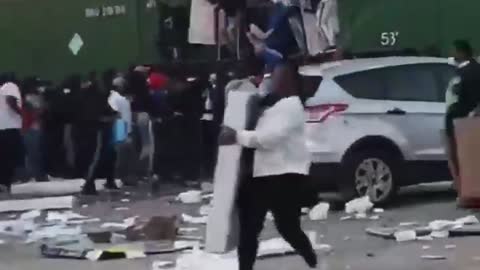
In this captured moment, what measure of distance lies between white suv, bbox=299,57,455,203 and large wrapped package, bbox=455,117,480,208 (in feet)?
8.58

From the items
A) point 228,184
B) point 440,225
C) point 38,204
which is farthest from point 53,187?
point 228,184

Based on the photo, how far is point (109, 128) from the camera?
19.8 m

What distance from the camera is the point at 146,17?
2297 cm

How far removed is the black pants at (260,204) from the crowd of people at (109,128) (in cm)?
960

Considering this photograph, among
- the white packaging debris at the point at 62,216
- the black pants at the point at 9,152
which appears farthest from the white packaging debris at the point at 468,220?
the black pants at the point at 9,152

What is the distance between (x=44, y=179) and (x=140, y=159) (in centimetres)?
193

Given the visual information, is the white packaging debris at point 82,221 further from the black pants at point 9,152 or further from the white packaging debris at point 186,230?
the black pants at point 9,152

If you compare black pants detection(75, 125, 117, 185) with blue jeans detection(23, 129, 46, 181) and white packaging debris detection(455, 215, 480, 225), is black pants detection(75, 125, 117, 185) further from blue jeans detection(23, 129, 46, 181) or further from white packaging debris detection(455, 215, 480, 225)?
white packaging debris detection(455, 215, 480, 225)

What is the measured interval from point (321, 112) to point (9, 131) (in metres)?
6.50

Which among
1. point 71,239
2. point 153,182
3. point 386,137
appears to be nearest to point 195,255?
point 71,239

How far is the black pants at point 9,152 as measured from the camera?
66.9 feet

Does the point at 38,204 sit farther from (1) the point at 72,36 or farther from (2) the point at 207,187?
(1) the point at 72,36

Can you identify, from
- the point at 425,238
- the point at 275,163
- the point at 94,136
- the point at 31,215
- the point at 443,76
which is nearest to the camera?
the point at 275,163

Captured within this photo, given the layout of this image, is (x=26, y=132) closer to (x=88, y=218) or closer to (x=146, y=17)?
(x=146, y=17)
